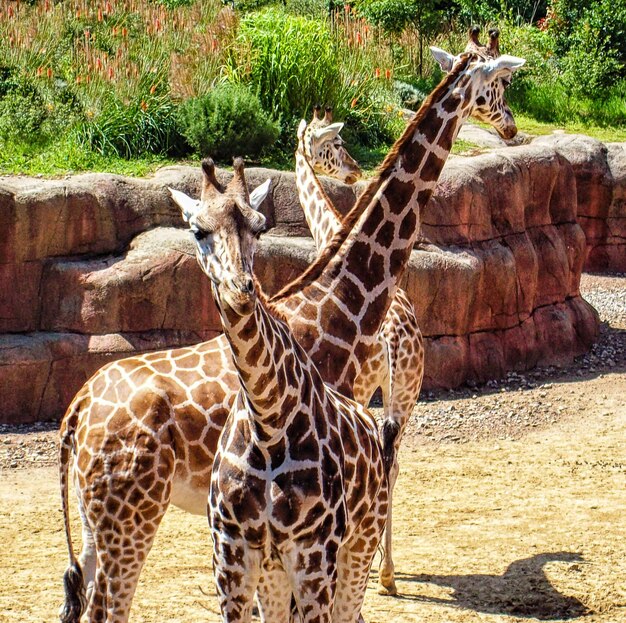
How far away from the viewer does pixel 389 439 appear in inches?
291

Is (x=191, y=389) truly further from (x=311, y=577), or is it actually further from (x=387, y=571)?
(x=387, y=571)

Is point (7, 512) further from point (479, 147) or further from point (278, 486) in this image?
point (479, 147)

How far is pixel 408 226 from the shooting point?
231 inches

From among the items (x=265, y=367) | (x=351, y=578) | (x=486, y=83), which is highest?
(x=486, y=83)

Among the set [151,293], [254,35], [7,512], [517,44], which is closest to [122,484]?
[7,512]

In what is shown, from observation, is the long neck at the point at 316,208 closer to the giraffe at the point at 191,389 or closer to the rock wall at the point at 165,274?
the giraffe at the point at 191,389

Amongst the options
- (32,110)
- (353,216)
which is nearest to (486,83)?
(353,216)

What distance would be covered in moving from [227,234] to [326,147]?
5.20 meters

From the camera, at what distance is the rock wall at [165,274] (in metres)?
10.1

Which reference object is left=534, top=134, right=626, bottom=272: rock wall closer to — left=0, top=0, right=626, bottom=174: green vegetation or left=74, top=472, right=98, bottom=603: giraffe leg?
left=0, top=0, right=626, bottom=174: green vegetation

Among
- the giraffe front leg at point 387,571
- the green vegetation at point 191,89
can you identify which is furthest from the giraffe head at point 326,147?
the green vegetation at point 191,89

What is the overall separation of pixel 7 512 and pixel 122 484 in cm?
354

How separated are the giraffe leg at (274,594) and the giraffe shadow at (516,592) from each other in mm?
2674

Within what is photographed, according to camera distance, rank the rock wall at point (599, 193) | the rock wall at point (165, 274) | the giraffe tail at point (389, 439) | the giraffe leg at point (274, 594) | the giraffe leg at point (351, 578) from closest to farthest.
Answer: the giraffe leg at point (274, 594) → the giraffe leg at point (351, 578) → the giraffe tail at point (389, 439) → the rock wall at point (165, 274) → the rock wall at point (599, 193)
